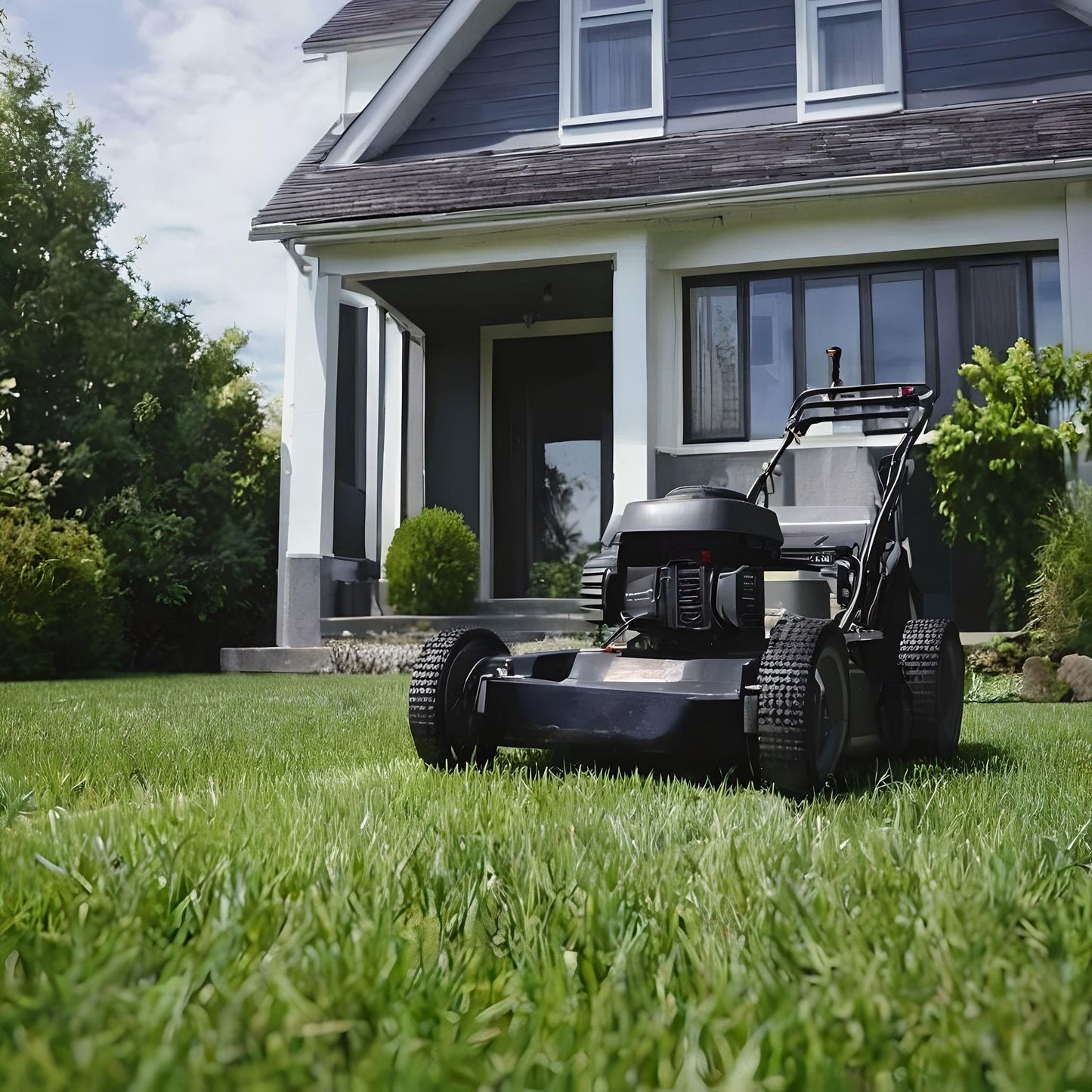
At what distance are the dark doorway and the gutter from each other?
288cm

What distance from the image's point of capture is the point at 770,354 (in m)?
10.8

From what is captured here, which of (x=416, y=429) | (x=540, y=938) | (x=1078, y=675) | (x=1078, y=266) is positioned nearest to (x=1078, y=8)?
(x=1078, y=266)

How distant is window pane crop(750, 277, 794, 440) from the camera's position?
1072 cm

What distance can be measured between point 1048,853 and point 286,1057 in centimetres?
148

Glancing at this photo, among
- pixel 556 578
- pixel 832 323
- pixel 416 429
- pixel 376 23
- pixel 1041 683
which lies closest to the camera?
pixel 1041 683

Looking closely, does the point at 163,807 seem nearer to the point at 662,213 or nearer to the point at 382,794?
the point at 382,794

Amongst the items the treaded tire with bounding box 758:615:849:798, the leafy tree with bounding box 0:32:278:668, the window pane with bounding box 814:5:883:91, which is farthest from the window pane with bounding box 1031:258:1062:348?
the leafy tree with bounding box 0:32:278:668

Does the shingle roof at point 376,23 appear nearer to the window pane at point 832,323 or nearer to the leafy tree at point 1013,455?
the window pane at point 832,323

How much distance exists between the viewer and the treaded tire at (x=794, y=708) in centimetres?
285

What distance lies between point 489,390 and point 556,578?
2299 millimetres

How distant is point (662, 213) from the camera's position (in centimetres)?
1010

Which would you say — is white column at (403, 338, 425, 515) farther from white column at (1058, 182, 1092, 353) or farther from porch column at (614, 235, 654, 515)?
white column at (1058, 182, 1092, 353)

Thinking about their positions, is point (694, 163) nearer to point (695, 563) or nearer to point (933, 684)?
point (933, 684)

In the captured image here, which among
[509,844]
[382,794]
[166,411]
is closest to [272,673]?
[166,411]
